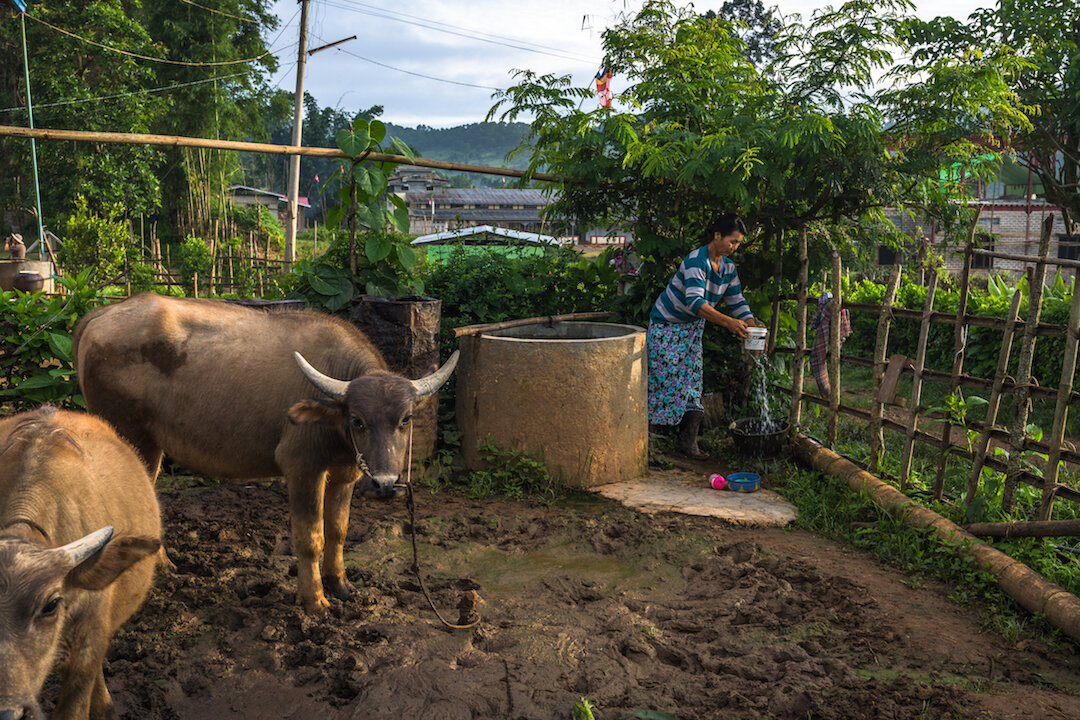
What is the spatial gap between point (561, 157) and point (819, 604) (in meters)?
4.57

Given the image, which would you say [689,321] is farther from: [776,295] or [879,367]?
[879,367]

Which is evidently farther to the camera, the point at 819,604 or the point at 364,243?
the point at 364,243

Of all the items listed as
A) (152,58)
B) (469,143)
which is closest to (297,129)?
(152,58)

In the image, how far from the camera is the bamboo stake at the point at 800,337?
650 cm

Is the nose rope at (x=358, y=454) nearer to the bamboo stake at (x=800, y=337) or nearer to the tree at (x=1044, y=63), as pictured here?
the bamboo stake at (x=800, y=337)

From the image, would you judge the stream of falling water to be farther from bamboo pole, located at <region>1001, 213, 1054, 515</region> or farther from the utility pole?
the utility pole

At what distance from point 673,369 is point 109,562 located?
16.1 feet

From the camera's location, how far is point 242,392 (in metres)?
4.23

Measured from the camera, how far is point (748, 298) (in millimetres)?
7414

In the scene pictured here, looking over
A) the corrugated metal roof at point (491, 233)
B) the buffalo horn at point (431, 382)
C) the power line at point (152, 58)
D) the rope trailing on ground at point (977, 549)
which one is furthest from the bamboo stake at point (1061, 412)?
the power line at point (152, 58)

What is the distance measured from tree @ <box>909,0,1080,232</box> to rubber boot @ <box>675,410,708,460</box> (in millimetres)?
9239

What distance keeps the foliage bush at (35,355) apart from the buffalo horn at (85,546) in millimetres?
4054

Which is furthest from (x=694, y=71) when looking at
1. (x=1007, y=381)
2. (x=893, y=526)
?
(x=893, y=526)

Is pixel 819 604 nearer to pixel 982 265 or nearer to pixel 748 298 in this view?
pixel 748 298
